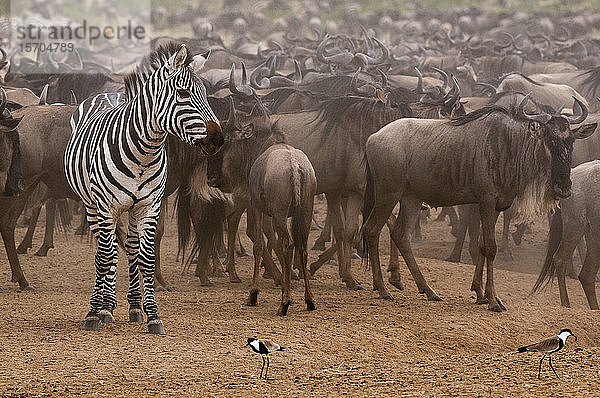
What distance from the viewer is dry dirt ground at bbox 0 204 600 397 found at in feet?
19.1

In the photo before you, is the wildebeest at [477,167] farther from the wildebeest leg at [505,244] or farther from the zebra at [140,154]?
the wildebeest leg at [505,244]

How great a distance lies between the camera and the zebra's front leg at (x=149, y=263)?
7.07 metres

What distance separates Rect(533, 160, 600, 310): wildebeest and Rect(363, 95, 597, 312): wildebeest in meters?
0.39

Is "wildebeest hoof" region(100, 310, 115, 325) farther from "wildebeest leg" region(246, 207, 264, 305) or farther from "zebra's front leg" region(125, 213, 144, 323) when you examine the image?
"wildebeest leg" region(246, 207, 264, 305)

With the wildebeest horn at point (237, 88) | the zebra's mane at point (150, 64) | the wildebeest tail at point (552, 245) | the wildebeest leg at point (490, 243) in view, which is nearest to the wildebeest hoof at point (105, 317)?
the zebra's mane at point (150, 64)

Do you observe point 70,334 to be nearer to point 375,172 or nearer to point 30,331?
point 30,331

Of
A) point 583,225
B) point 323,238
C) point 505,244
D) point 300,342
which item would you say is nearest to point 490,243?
point 583,225

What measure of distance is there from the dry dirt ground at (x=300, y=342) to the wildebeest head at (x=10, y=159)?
3.06ft

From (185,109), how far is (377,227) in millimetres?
2809

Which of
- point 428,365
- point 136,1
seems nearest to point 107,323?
point 428,365

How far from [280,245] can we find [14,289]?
2.54 m

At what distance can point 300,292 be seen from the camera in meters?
9.05

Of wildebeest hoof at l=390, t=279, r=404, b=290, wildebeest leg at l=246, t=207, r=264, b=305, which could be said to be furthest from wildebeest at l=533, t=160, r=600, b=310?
wildebeest leg at l=246, t=207, r=264, b=305

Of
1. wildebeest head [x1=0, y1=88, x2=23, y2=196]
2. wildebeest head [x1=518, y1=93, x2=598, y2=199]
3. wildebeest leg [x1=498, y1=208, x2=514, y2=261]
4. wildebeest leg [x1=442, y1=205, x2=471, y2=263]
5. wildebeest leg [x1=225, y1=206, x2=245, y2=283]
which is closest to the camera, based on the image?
wildebeest head [x1=518, y1=93, x2=598, y2=199]
